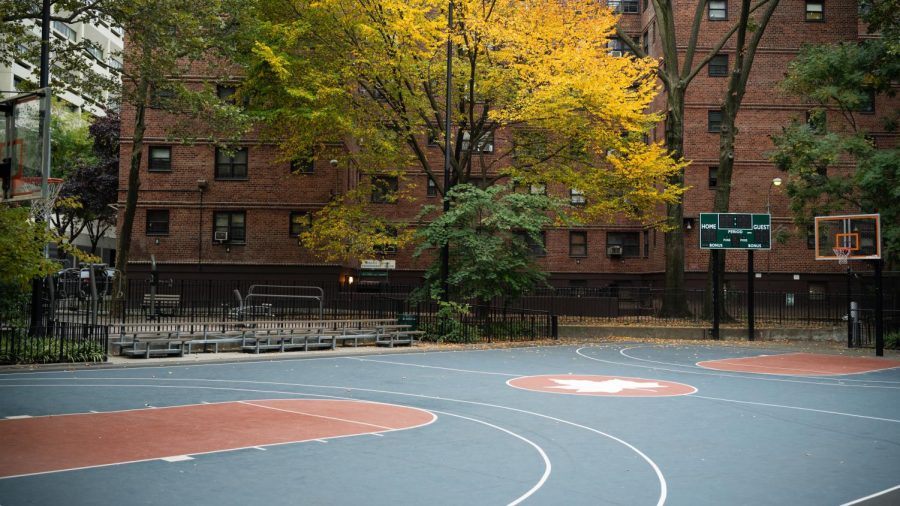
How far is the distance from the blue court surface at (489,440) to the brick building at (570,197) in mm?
20443

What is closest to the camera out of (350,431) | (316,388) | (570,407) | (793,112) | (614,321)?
(350,431)

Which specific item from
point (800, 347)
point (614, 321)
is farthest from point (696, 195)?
point (800, 347)

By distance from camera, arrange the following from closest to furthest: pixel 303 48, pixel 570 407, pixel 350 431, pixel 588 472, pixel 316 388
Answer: pixel 588 472 → pixel 350 431 → pixel 570 407 → pixel 316 388 → pixel 303 48

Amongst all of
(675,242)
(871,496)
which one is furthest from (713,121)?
(871,496)

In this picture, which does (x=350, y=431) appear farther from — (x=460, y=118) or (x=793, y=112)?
(x=793, y=112)

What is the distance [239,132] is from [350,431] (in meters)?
20.8

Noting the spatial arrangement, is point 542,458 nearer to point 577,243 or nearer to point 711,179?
point 711,179

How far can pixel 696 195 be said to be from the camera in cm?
4678

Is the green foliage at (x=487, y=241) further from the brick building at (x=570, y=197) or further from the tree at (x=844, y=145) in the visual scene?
the tree at (x=844, y=145)

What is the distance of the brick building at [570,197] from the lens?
40.2m

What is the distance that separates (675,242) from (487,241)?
1140 centimetres

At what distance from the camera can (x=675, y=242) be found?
1463 inches

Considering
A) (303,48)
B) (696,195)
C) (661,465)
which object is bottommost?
(661,465)

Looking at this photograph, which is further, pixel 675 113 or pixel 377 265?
pixel 377 265
